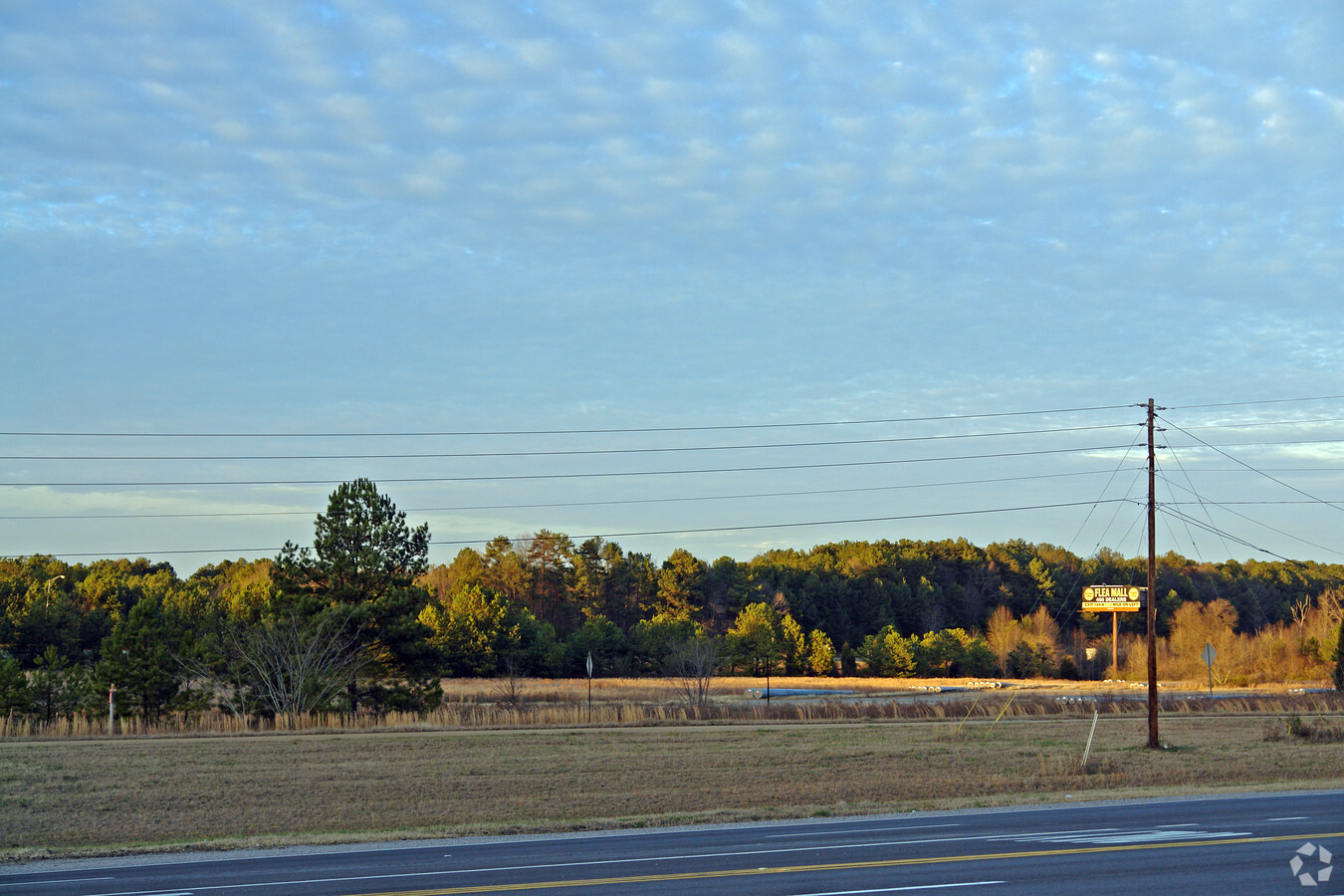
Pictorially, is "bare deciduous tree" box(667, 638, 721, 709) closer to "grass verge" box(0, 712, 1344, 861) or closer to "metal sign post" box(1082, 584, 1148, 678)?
"grass verge" box(0, 712, 1344, 861)

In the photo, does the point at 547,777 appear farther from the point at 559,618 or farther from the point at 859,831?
the point at 559,618

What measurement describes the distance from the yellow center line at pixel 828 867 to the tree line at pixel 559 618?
32.9m

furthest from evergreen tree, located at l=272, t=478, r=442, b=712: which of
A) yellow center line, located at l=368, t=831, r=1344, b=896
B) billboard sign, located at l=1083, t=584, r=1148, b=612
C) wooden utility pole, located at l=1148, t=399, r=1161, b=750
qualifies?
billboard sign, located at l=1083, t=584, r=1148, b=612

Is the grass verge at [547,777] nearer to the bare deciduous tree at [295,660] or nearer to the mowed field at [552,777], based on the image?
the mowed field at [552,777]

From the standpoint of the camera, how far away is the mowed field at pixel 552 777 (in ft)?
64.1

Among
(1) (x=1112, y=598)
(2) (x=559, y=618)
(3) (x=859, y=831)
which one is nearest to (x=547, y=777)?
(3) (x=859, y=831)

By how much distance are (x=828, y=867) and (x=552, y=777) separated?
14.6 metres

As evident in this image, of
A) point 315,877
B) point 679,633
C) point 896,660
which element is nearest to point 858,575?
point 896,660

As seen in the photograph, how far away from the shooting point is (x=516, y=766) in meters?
28.3

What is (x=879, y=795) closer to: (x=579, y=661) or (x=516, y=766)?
(x=516, y=766)

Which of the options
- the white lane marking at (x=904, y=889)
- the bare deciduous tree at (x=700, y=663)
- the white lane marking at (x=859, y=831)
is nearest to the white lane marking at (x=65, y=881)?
the white lane marking at (x=904, y=889)

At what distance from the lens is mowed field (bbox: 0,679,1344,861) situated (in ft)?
64.1

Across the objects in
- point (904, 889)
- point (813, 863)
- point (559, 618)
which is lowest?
point (559, 618)

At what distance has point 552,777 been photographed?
2630 centimetres
